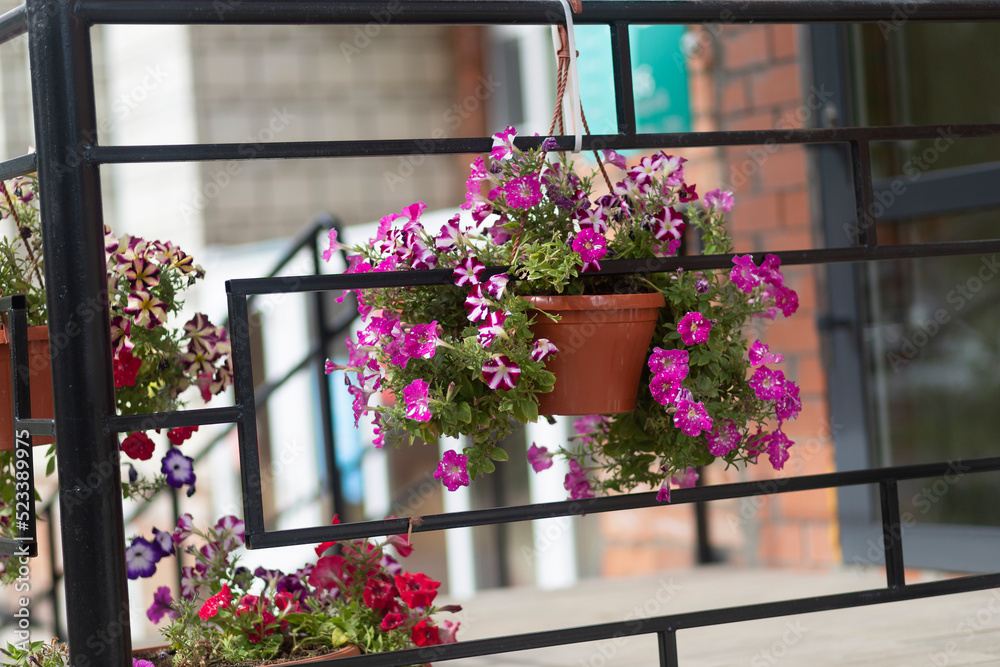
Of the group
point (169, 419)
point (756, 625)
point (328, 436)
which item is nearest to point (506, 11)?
point (169, 419)

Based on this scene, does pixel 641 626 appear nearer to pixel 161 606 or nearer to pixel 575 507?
pixel 575 507

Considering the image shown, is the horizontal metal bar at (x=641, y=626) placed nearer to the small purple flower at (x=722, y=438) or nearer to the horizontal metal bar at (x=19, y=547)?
the small purple flower at (x=722, y=438)

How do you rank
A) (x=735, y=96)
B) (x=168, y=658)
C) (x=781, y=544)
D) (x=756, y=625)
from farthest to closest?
(x=735, y=96) < (x=781, y=544) < (x=756, y=625) < (x=168, y=658)

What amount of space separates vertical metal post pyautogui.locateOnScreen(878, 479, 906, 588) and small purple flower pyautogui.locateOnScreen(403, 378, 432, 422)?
66 centimetres

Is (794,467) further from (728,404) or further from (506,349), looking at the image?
(506,349)

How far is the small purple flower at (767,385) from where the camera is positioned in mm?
1370

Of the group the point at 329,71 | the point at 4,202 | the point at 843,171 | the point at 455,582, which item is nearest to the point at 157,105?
the point at 329,71

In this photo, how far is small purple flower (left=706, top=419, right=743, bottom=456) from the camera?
137 cm

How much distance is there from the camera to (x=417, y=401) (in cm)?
123

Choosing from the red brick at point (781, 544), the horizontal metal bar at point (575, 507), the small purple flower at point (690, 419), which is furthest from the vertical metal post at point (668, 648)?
the red brick at point (781, 544)

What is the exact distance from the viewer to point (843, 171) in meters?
3.06

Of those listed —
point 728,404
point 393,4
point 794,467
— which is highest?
point 393,4

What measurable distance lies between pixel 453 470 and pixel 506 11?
59 centimetres

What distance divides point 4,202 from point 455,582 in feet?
10.2
